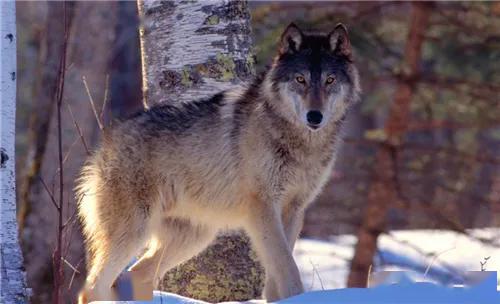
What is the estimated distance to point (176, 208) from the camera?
588 centimetres

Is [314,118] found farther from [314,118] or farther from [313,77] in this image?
[313,77]

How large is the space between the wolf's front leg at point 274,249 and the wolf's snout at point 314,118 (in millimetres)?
567

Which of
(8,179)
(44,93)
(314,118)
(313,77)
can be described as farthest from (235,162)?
(44,93)

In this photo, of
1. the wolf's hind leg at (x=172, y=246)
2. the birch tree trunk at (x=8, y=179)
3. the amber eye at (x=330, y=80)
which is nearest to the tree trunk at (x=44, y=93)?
the wolf's hind leg at (x=172, y=246)

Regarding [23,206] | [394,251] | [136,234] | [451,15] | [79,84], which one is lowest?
[394,251]

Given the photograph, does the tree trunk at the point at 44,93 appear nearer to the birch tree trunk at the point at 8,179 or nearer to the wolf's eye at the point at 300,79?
the wolf's eye at the point at 300,79

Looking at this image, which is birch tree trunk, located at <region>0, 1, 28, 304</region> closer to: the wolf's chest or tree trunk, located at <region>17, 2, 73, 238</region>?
the wolf's chest

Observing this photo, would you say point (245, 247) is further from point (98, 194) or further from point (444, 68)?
point (444, 68)

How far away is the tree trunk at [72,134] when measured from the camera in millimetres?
11969

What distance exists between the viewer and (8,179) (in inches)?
184

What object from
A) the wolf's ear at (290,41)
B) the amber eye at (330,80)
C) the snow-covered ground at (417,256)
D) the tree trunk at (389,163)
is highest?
the wolf's ear at (290,41)

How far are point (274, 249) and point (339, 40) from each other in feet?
Answer: 4.57

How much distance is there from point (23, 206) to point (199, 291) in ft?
20.7

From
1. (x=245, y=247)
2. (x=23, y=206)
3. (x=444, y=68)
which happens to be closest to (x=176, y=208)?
(x=245, y=247)
